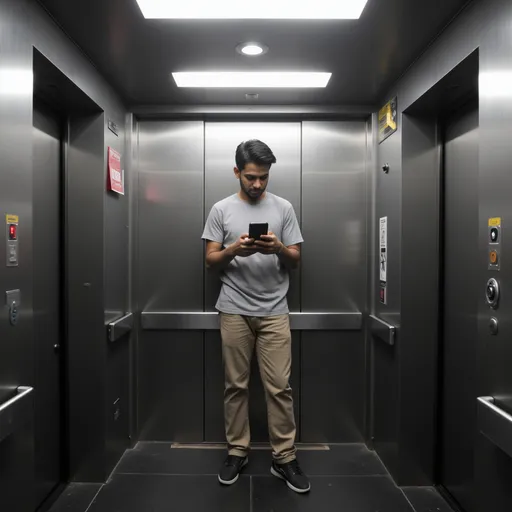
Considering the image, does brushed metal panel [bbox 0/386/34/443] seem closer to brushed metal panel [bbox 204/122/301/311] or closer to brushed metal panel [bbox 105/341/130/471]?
brushed metal panel [bbox 105/341/130/471]

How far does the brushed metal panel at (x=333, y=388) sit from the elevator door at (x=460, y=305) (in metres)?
0.67

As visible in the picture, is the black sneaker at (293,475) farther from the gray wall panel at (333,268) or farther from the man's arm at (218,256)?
the man's arm at (218,256)

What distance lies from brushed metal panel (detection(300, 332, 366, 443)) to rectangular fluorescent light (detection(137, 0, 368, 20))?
2088 mm

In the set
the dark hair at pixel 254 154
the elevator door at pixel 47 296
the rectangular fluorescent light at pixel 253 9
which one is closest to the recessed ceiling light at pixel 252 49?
the rectangular fluorescent light at pixel 253 9

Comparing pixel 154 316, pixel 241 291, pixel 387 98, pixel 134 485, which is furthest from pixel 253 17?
pixel 134 485

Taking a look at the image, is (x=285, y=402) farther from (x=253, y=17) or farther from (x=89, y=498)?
(x=253, y=17)

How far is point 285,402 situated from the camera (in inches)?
102

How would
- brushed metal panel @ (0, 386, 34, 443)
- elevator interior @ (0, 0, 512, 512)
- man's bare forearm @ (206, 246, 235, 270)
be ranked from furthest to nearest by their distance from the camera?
man's bare forearm @ (206, 246, 235, 270), elevator interior @ (0, 0, 512, 512), brushed metal panel @ (0, 386, 34, 443)

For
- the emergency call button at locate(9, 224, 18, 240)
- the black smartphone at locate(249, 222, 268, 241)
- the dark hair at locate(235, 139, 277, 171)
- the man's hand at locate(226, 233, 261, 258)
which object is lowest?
the man's hand at locate(226, 233, 261, 258)

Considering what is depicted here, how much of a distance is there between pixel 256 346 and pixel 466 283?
4.36ft

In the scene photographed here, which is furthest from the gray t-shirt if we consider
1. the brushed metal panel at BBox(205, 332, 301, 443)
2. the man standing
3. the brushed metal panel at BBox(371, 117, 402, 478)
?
the brushed metal panel at BBox(371, 117, 402, 478)

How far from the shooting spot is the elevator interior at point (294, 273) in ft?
5.50

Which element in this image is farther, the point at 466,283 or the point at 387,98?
the point at 387,98

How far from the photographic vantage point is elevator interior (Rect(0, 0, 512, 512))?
66.0 inches
